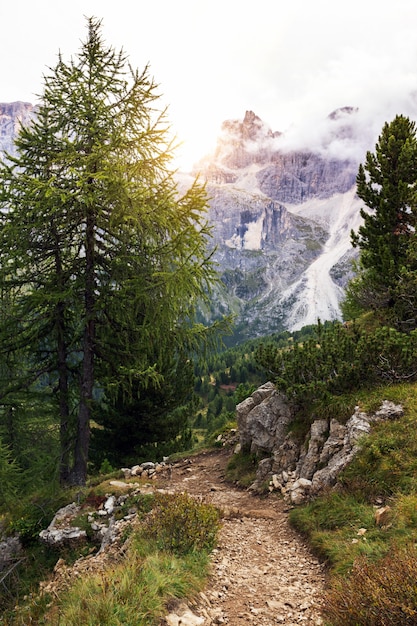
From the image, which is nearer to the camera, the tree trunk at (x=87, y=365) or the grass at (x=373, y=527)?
the grass at (x=373, y=527)

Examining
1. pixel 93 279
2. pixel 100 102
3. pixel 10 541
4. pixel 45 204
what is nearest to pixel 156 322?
pixel 93 279

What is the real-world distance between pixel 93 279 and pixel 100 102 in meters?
5.34

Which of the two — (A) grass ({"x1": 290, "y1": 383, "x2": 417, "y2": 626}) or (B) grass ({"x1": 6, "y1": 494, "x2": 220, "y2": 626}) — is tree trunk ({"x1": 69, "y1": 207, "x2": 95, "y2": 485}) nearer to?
(B) grass ({"x1": 6, "y1": 494, "x2": 220, "y2": 626})

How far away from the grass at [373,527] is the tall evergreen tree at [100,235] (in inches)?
227

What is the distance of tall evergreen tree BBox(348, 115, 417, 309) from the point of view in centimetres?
1703

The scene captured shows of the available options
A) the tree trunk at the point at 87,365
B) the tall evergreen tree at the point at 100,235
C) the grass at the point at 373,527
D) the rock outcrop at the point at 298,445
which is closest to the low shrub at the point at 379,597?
the grass at the point at 373,527

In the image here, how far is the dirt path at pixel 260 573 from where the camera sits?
5.42 metres

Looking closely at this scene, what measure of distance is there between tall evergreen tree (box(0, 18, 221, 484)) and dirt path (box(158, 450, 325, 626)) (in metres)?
4.62

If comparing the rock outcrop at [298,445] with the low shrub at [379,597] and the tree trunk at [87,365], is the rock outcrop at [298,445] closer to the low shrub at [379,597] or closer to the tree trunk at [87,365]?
the low shrub at [379,597]

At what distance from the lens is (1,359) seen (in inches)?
472

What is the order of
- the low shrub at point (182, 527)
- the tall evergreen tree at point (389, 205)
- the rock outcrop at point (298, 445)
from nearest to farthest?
the low shrub at point (182, 527) → the rock outcrop at point (298, 445) → the tall evergreen tree at point (389, 205)

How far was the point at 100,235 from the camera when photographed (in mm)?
11883

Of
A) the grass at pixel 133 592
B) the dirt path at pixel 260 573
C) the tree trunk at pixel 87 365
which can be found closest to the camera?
the grass at pixel 133 592

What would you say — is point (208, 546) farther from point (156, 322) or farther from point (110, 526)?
point (156, 322)
